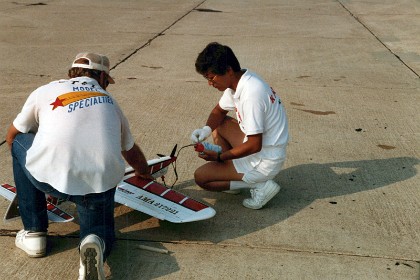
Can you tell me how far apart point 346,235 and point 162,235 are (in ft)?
3.74

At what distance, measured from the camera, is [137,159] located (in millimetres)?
3963

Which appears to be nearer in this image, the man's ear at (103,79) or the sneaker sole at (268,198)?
the man's ear at (103,79)

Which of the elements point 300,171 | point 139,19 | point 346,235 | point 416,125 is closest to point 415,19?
point 139,19

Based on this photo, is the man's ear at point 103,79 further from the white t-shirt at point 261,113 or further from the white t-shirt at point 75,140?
the white t-shirt at point 261,113

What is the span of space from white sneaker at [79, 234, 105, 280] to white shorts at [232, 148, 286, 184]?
1383 millimetres

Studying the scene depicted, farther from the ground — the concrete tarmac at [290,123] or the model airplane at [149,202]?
the model airplane at [149,202]

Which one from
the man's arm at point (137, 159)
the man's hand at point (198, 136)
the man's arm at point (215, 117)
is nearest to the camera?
the man's arm at point (137, 159)

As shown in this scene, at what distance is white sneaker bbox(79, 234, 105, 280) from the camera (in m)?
3.28

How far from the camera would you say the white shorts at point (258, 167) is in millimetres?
4387

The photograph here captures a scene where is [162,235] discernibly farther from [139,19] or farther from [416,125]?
[139,19]

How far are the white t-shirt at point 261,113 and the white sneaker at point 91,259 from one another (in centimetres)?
132

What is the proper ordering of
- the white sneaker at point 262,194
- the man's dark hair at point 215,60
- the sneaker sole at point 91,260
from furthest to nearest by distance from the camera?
1. the white sneaker at point 262,194
2. the man's dark hair at point 215,60
3. the sneaker sole at point 91,260

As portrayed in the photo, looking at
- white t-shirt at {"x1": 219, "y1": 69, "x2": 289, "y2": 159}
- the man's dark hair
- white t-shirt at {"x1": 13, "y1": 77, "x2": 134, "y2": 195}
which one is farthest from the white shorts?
white t-shirt at {"x1": 13, "y1": 77, "x2": 134, "y2": 195}

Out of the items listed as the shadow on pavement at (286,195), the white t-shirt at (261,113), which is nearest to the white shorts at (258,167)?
the white t-shirt at (261,113)
